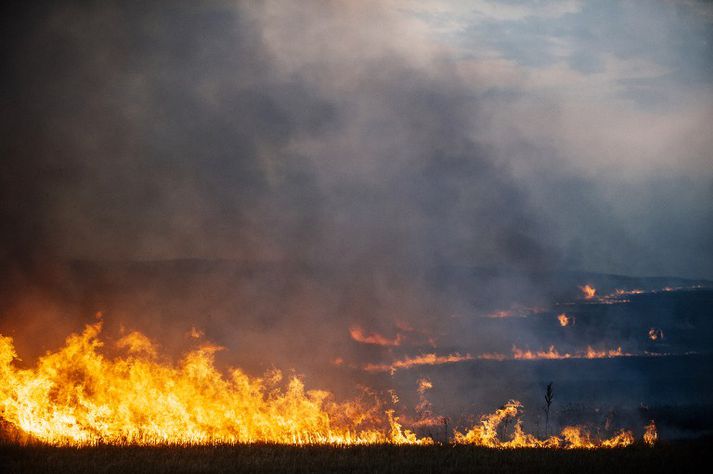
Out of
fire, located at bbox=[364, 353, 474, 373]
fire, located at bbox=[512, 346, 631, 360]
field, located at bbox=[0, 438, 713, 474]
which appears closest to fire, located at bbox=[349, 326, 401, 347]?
fire, located at bbox=[364, 353, 474, 373]

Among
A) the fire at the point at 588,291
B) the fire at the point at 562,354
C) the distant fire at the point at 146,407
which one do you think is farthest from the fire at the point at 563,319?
the distant fire at the point at 146,407

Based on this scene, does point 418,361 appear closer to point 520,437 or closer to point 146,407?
point 520,437

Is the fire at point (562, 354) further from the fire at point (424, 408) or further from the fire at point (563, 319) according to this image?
the fire at point (424, 408)

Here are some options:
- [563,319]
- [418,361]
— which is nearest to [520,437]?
[418,361]

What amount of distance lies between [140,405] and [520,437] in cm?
1639

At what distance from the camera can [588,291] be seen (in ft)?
338

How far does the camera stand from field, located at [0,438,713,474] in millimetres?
16875

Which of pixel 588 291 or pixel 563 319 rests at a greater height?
pixel 588 291

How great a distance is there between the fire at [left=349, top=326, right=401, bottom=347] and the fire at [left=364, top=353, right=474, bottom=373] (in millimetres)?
2487

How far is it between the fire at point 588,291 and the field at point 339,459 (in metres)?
82.5

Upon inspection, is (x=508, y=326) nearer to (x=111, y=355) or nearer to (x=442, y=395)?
(x=442, y=395)

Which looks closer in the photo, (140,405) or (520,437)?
(140,405)

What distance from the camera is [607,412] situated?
43844 millimetres

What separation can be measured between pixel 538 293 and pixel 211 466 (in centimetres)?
8169
